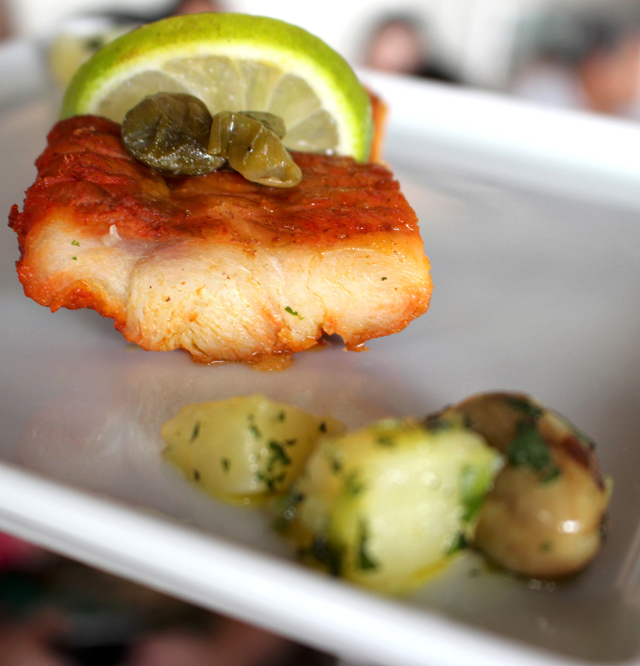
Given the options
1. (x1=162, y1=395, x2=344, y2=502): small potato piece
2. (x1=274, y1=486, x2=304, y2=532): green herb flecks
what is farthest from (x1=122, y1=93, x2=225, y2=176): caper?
(x1=274, y1=486, x2=304, y2=532): green herb flecks

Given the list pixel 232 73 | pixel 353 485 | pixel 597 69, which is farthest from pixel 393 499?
pixel 597 69

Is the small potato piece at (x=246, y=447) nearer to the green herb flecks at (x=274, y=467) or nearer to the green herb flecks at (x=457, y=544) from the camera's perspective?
the green herb flecks at (x=274, y=467)

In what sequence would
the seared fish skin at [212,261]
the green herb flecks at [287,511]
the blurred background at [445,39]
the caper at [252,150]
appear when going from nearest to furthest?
the green herb flecks at [287,511] < the seared fish skin at [212,261] < the caper at [252,150] < the blurred background at [445,39]

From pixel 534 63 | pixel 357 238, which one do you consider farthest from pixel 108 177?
pixel 534 63

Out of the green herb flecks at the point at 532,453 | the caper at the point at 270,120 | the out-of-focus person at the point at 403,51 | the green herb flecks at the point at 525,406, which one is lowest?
the out-of-focus person at the point at 403,51

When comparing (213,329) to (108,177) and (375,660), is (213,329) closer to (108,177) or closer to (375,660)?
A: (108,177)

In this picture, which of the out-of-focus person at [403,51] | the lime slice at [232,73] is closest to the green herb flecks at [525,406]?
the lime slice at [232,73]

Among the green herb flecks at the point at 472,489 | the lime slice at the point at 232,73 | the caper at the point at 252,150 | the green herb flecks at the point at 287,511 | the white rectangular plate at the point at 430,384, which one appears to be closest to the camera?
the white rectangular plate at the point at 430,384

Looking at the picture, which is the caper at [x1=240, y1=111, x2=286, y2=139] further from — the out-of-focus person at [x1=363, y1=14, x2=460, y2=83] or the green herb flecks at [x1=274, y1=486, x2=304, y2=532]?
the out-of-focus person at [x1=363, y1=14, x2=460, y2=83]
